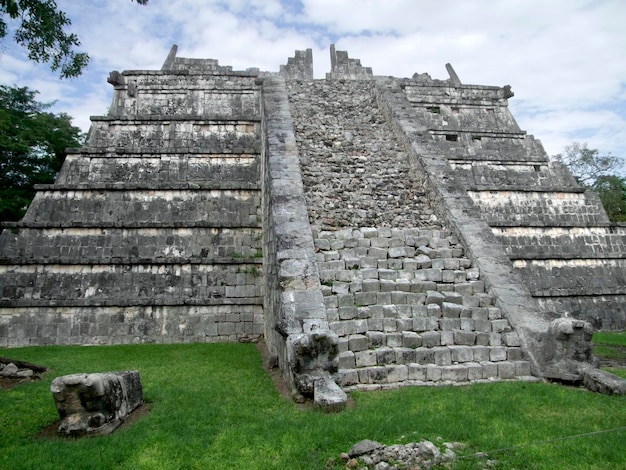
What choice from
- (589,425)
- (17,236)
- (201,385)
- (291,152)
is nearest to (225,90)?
(291,152)

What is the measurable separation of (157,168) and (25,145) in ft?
29.8

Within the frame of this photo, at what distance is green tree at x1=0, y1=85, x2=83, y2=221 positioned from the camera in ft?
57.0

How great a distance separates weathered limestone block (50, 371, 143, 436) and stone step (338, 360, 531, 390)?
9.85 ft

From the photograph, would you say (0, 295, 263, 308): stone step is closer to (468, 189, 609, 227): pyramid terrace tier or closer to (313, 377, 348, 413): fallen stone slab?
(313, 377, 348, 413): fallen stone slab

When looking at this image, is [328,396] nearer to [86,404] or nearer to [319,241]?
[86,404]

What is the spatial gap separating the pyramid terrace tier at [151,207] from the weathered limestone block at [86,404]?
6.53 m

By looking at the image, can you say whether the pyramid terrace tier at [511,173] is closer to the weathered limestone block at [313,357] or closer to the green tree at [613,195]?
the weathered limestone block at [313,357]

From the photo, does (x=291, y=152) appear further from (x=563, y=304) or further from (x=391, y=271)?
(x=563, y=304)

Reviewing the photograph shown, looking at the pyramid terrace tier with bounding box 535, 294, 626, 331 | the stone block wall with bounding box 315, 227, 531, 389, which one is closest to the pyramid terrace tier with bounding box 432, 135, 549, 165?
the pyramid terrace tier with bounding box 535, 294, 626, 331

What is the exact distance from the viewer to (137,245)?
10711 millimetres

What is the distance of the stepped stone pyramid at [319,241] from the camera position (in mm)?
6914

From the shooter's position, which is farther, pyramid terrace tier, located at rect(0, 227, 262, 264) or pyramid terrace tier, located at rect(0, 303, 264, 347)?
pyramid terrace tier, located at rect(0, 227, 262, 264)

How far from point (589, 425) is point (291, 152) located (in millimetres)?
8184

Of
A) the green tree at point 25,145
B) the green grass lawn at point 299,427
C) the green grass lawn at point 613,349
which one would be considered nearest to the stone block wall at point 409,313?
the green grass lawn at point 299,427
